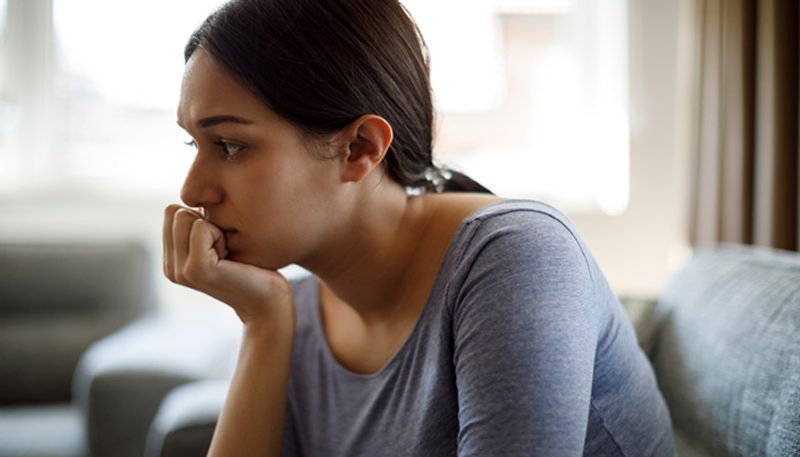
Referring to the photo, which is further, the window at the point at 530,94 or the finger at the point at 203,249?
the window at the point at 530,94

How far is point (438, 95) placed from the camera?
8.32ft

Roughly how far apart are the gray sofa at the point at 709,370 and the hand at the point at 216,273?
9.6 inches

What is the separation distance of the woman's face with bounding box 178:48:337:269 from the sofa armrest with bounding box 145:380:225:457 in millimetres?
367

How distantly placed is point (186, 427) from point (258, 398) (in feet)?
0.57

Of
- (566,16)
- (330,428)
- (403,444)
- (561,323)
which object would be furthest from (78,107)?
(561,323)

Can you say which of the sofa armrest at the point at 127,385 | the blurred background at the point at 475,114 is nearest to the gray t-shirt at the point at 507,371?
the sofa armrest at the point at 127,385

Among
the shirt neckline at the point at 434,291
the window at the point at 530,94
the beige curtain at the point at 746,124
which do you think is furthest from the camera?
the window at the point at 530,94

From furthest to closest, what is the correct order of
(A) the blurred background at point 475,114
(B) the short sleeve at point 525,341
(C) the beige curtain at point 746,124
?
(A) the blurred background at point 475,114 < (C) the beige curtain at point 746,124 < (B) the short sleeve at point 525,341

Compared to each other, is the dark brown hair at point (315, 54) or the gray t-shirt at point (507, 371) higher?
the dark brown hair at point (315, 54)

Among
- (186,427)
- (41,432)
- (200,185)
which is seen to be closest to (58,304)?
(41,432)

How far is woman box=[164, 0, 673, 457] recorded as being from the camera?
0.72m

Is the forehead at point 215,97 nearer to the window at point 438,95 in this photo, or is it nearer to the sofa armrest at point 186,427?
the sofa armrest at point 186,427

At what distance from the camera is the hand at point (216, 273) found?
0.98 m

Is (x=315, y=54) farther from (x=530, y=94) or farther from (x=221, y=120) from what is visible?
(x=530, y=94)
